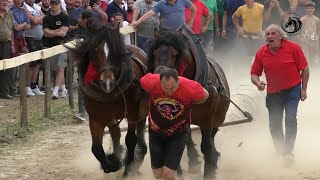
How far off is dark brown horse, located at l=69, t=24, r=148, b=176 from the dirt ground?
53cm

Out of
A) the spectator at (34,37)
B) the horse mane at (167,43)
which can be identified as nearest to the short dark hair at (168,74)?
the horse mane at (167,43)

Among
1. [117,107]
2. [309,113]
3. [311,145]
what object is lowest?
[309,113]

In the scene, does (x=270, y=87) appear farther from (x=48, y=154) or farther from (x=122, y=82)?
(x=48, y=154)

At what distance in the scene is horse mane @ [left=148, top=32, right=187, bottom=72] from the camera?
818 cm

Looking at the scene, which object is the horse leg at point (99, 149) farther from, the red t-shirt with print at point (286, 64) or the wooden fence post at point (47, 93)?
the wooden fence post at point (47, 93)

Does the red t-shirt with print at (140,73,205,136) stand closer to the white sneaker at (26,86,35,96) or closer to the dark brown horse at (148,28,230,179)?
the dark brown horse at (148,28,230,179)

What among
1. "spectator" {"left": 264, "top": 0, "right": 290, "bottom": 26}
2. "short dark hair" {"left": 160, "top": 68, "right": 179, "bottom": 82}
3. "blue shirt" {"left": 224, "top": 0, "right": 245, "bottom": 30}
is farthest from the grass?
"spectator" {"left": 264, "top": 0, "right": 290, "bottom": 26}

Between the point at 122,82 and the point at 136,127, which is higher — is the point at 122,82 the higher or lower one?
the higher one

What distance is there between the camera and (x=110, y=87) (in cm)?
825

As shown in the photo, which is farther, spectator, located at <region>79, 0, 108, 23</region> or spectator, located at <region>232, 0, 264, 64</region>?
spectator, located at <region>232, 0, 264, 64</region>

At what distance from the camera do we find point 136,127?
9.68 meters

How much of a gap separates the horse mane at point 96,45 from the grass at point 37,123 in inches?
120

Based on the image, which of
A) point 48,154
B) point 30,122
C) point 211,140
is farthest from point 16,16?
point 211,140

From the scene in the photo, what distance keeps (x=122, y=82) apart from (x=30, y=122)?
4730 mm
